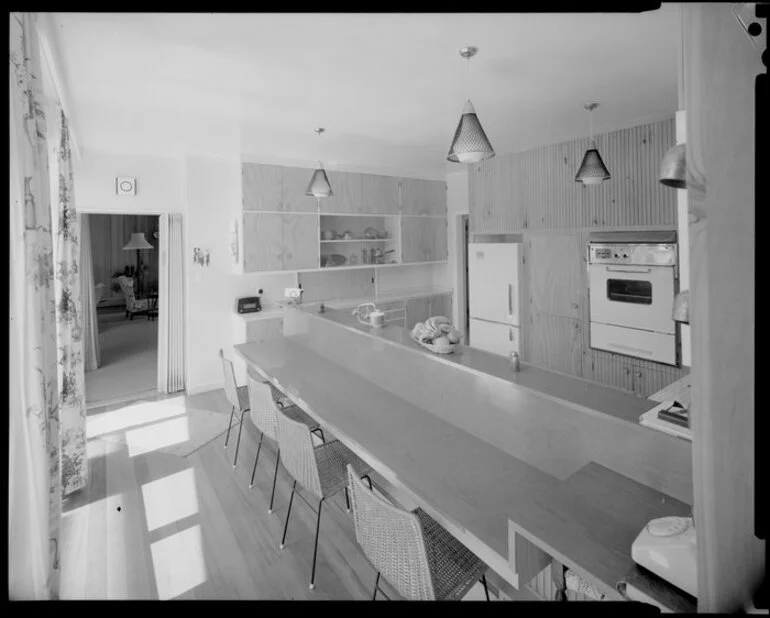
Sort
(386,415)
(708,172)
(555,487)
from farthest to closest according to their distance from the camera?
1. (386,415)
2. (555,487)
3. (708,172)

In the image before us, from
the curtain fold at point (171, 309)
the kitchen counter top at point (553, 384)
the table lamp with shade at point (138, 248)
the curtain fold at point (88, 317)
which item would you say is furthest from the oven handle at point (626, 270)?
the table lamp with shade at point (138, 248)

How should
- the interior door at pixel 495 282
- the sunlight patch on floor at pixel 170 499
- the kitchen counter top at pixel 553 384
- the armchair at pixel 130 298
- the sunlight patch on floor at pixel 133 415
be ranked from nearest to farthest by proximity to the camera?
the kitchen counter top at pixel 553 384 < the sunlight patch on floor at pixel 170 499 < the sunlight patch on floor at pixel 133 415 < the interior door at pixel 495 282 < the armchair at pixel 130 298

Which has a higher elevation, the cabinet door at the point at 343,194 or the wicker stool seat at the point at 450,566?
the cabinet door at the point at 343,194

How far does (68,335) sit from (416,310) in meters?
4.16

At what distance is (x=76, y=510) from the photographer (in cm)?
270

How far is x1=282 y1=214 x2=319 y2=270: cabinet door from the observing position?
5.11 metres

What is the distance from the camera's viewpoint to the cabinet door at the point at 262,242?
15.8 feet

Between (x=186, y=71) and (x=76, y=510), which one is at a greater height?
(x=186, y=71)

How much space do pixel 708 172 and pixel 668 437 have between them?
900 mm

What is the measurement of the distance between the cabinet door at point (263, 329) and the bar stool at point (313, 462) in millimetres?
2614

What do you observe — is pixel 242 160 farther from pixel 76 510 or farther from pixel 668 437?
pixel 668 437

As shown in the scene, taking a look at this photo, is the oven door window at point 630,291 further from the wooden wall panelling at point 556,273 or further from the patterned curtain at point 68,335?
the patterned curtain at point 68,335

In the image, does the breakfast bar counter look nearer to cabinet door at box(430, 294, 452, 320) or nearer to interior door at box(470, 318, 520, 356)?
interior door at box(470, 318, 520, 356)
